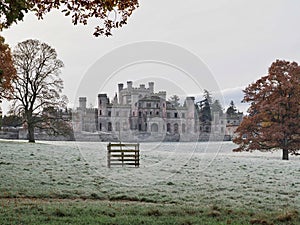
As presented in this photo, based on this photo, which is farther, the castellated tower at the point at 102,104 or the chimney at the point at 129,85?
the chimney at the point at 129,85

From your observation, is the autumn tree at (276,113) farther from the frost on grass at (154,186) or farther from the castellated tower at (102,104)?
the frost on grass at (154,186)

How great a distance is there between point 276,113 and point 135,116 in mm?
12700

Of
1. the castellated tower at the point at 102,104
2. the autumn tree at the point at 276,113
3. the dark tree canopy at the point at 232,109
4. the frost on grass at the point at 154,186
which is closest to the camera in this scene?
the frost on grass at the point at 154,186

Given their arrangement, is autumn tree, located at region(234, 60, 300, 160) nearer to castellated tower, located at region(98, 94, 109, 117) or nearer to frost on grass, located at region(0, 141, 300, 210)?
castellated tower, located at region(98, 94, 109, 117)

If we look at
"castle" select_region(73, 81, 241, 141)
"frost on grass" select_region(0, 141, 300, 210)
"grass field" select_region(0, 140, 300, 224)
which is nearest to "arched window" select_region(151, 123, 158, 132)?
"castle" select_region(73, 81, 241, 141)

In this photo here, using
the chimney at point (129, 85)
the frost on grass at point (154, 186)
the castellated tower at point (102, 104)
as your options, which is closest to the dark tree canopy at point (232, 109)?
the chimney at point (129, 85)

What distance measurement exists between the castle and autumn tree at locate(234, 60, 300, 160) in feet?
16.2

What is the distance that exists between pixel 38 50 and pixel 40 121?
26.6 feet

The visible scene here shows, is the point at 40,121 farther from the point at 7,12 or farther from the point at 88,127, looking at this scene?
the point at 7,12

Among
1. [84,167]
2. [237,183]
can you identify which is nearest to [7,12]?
[237,183]

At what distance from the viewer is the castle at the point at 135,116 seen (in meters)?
26.7

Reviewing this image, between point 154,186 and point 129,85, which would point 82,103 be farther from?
→ point 154,186

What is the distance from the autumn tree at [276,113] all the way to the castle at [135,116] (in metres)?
4.93

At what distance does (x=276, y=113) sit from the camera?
31266mm
